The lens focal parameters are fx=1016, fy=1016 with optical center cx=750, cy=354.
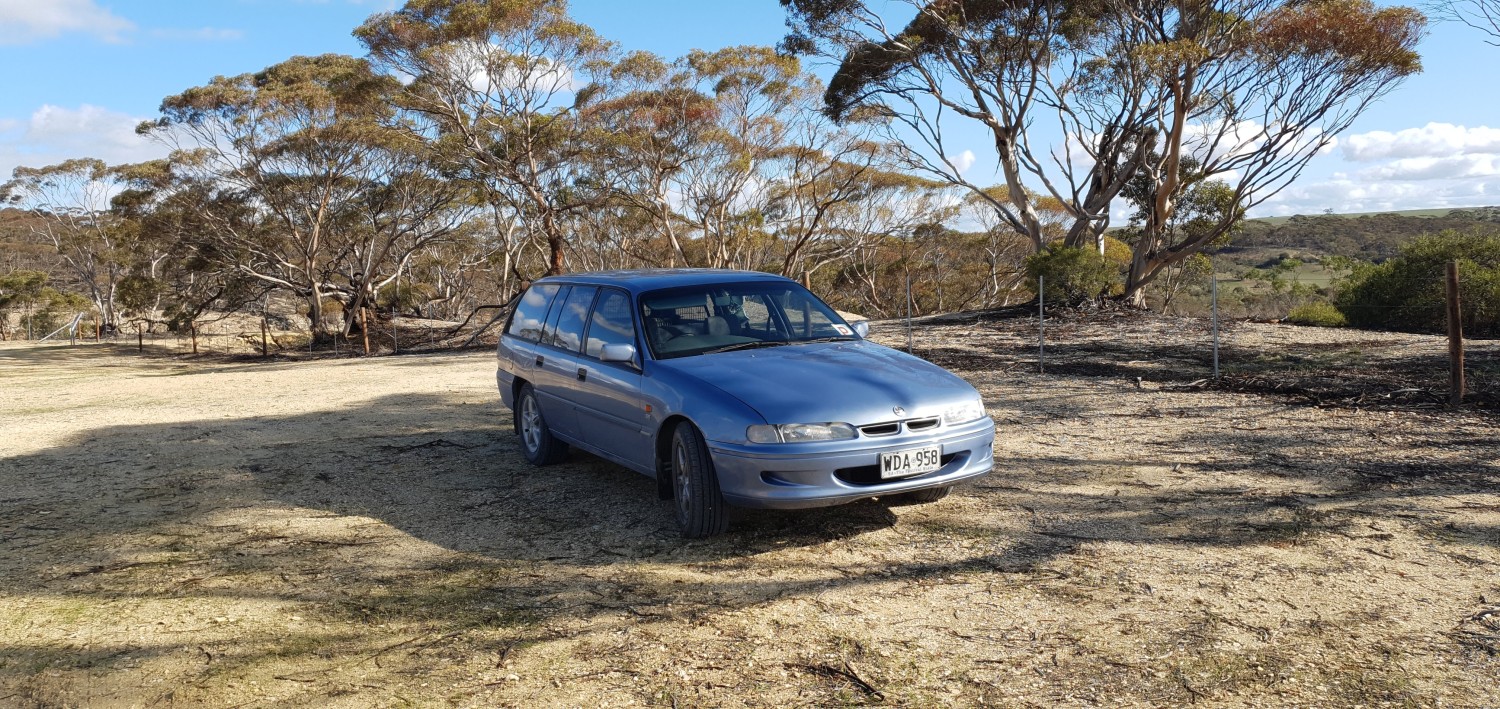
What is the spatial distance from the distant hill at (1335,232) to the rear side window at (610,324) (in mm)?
45379

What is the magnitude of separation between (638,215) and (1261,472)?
36636mm

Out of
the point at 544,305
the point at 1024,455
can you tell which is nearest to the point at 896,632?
the point at 1024,455

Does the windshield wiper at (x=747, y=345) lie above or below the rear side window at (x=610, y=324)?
below

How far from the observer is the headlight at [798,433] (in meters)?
4.59

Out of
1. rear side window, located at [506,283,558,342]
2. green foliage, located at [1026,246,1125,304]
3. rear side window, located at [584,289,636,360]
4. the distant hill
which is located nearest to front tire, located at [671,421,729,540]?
rear side window, located at [584,289,636,360]

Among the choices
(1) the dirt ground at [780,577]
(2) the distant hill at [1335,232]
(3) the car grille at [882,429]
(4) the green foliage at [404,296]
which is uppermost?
(2) the distant hill at [1335,232]

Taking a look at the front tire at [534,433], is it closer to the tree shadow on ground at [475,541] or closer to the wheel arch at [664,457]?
the tree shadow on ground at [475,541]

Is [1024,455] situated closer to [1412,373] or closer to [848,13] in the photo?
[1412,373]

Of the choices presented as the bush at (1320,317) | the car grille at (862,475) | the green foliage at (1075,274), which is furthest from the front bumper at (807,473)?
the green foliage at (1075,274)

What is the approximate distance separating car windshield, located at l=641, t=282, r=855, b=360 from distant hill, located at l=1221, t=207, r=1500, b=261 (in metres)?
44.8

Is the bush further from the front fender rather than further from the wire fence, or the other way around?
the front fender

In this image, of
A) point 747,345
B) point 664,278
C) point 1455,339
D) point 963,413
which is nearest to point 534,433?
point 664,278

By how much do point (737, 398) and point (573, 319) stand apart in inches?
80.2

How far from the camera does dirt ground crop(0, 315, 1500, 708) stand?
3.45 m
